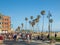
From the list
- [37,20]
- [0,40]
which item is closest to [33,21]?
[37,20]

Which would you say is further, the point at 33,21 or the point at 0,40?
the point at 33,21

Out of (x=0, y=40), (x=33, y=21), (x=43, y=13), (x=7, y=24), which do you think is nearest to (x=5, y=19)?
(x=7, y=24)

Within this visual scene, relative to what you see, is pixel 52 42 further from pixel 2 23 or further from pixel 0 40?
pixel 2 23

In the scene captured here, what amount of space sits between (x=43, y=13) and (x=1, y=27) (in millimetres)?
37194

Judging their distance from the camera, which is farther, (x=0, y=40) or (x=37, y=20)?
(x=37, y=20)

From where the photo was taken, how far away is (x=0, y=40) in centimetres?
3556

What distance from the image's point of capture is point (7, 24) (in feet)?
479

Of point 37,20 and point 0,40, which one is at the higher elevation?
point 37,20

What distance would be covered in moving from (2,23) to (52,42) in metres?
117

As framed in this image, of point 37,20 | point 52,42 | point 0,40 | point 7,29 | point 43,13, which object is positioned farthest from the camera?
point 7,29

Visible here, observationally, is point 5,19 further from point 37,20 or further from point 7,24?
point 37,20

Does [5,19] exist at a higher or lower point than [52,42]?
higher

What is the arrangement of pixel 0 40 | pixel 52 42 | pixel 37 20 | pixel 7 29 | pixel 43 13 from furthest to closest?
1. pixel 7 29
2. pixel 37 20
3. pixel 43 13
4. pixel 0 40
5. pixel 52 42

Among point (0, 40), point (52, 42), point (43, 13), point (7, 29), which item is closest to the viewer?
point (52, 42)
